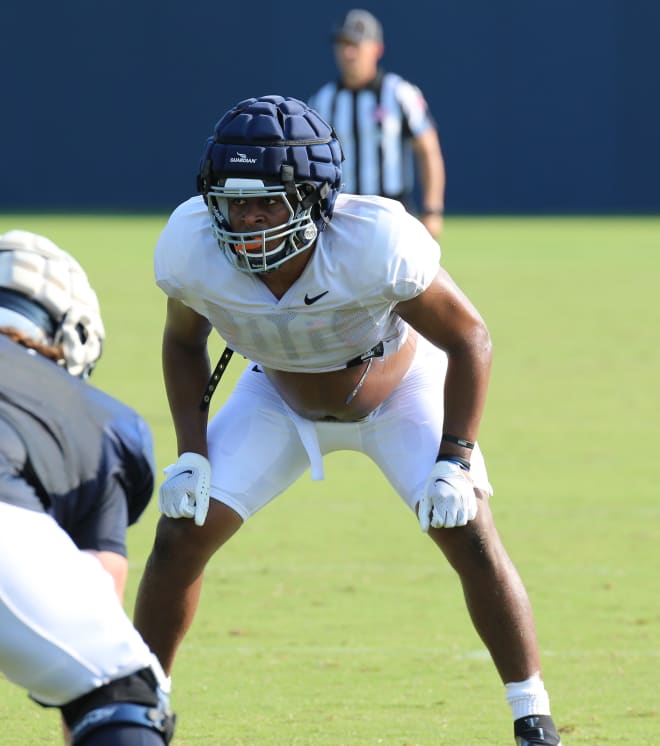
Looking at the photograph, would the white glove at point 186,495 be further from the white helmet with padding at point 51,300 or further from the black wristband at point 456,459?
the white helmet with padding at point 51,300

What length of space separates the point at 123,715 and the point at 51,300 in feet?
2.61

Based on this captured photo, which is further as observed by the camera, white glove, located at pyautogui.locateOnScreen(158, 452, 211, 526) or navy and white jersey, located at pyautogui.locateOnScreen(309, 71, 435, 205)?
navy and white jersey, located at pyautogui.locateOnScreen(309, 71, 435, 205)

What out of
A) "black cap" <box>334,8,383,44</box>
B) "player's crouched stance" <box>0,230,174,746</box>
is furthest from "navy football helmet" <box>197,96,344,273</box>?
"black cap" <box>334,8,383,44</box>

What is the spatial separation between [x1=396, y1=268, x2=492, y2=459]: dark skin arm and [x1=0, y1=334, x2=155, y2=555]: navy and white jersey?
1.13 m

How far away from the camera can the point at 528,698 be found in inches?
156

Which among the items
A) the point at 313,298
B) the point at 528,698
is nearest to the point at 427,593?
the point at 528,698

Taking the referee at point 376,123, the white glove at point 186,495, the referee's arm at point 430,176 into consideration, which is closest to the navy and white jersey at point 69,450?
the white glove at point 186,495

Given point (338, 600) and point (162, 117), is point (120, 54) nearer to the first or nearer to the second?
point (162, 117)

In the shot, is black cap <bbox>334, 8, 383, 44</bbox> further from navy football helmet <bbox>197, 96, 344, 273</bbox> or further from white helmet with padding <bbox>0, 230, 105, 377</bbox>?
white helmet with padding <bbox>0, 230, 105, 377</bbox>

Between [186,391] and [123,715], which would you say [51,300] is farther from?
[186,391]

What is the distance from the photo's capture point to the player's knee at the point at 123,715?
2764 millimetres

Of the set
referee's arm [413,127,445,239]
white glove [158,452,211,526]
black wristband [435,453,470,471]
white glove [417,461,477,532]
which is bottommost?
referee's arm [413,127,445,239]

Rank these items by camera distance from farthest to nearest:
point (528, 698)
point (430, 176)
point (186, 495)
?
point (430, 176) → point (186, 495) → point (528, 698)

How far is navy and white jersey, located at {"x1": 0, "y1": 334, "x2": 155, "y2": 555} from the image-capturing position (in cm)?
292
